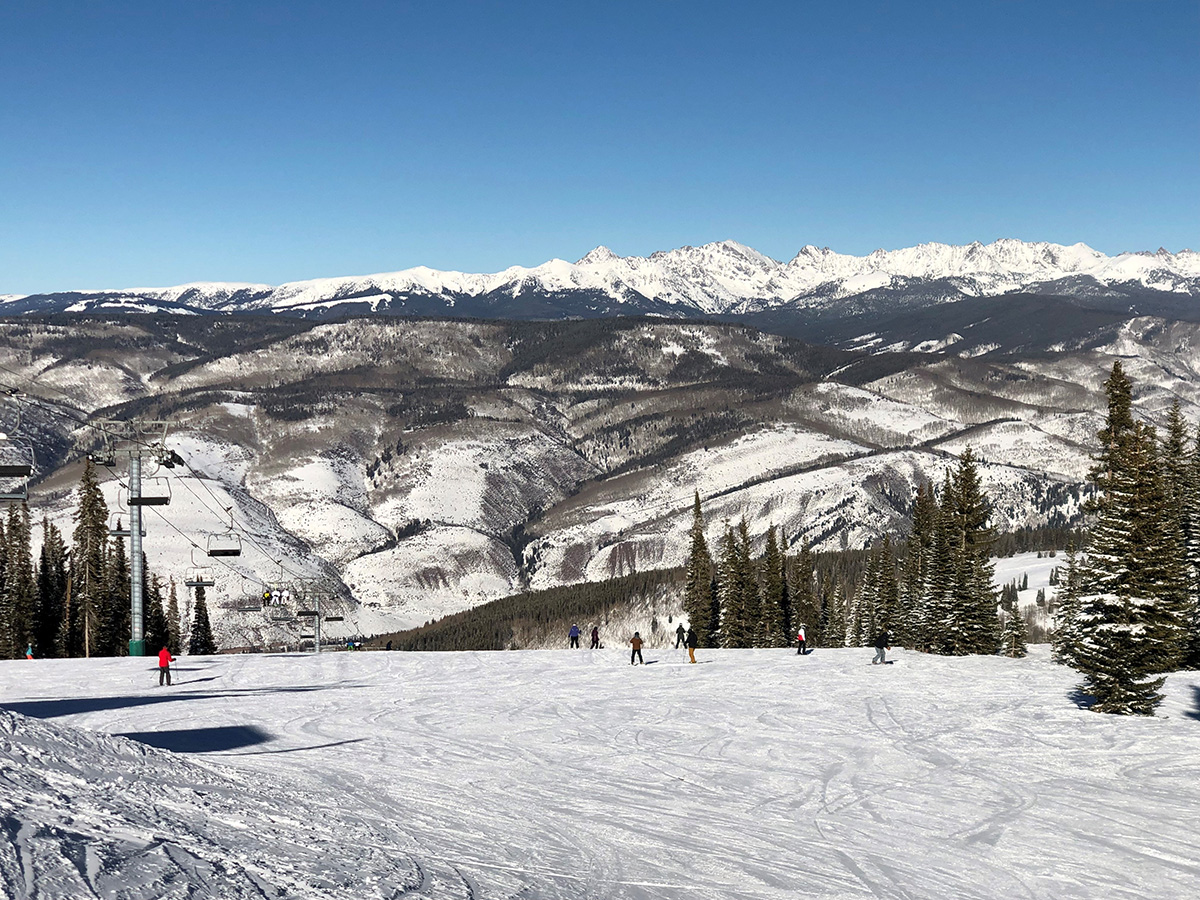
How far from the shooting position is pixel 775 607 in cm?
9062

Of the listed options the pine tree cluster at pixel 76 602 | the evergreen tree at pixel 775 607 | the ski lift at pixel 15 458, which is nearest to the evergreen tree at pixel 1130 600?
the ski lift at pixel 15 458

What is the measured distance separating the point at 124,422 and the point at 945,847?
140 ft

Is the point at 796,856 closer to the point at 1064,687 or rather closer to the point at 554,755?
the point at 554,755

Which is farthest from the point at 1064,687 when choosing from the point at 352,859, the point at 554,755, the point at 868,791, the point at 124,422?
the point at 124,422

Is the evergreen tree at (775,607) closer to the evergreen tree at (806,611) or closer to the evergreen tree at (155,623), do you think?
the evergreen tree at (806,611)

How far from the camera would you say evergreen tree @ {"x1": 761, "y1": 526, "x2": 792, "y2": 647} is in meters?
87.4

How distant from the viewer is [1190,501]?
54.9 m

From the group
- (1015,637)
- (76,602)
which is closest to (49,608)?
(76,602)

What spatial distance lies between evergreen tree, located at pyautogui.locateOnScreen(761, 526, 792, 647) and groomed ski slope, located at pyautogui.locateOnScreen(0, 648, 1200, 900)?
151ft

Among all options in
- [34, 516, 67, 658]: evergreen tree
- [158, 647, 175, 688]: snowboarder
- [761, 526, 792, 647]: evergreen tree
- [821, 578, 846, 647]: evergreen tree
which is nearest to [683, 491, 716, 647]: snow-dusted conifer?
[761, 526, 792, 647]: evergreen tree

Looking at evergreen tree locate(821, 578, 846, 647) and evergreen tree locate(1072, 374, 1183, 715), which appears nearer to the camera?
evergreen tree locate(1072, 374, 1183, 715)

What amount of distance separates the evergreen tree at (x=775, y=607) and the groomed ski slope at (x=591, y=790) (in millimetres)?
46008

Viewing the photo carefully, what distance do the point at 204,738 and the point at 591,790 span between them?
9.57 metres

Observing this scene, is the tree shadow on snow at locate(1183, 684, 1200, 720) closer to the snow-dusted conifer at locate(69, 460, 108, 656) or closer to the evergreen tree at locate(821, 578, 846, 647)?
the evergreen tree at locate(821, 578, 846, 647)
